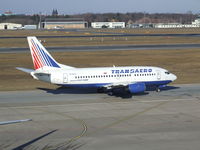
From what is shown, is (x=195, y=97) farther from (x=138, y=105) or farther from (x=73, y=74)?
(x=73, y=74)

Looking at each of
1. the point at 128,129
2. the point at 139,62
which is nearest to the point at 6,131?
the point at 128,129

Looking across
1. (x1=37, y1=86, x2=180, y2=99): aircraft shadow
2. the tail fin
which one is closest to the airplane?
the tail fin

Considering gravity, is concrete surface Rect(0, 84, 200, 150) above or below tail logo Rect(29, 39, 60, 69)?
below

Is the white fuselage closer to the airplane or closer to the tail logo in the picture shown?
the airplane

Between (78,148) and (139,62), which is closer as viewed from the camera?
(78,148)

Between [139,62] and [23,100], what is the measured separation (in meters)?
40.8

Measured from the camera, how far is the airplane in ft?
171

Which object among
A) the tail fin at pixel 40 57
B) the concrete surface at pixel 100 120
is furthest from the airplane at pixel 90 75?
the concrete surface at pixel 100 120

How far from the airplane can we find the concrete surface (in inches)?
59.7

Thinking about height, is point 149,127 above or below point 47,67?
below

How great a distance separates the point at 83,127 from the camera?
37719 mm

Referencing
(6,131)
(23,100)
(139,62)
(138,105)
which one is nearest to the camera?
(6,131)

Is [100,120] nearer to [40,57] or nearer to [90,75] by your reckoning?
[90,75]

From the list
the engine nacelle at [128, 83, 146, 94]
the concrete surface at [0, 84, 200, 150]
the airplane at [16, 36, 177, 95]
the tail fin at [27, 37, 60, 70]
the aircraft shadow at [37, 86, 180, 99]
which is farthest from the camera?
the aircraft shadow at [37, 86, 180, 99]
